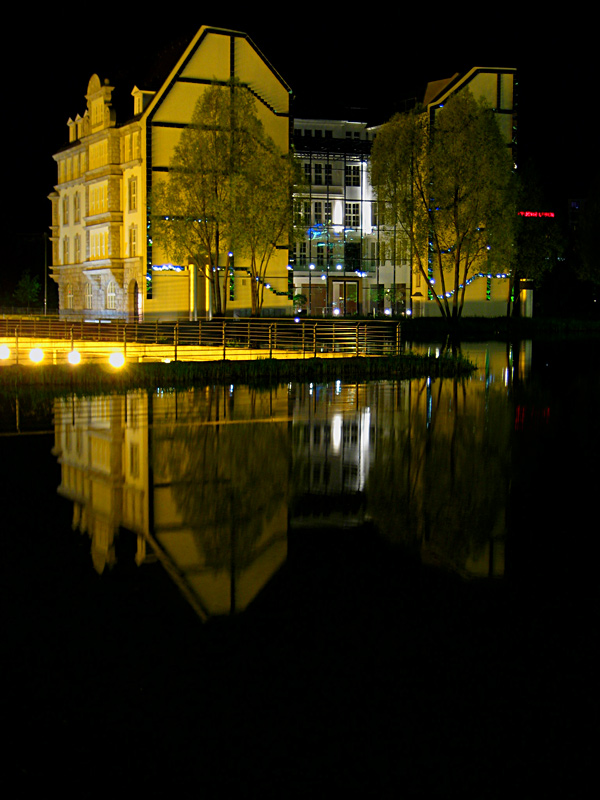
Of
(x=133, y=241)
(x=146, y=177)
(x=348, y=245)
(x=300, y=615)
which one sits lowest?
(x=300, y=615)

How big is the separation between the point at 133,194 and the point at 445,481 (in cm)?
4665

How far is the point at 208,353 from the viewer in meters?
35.3

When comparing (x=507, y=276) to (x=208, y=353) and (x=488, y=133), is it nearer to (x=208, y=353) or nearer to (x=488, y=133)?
(x=488, y=133)

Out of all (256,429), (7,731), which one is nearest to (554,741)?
(7,731)

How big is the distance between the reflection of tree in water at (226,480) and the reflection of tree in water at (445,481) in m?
1.26

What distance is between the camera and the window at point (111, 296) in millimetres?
59112

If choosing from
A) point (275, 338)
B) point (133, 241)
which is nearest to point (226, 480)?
point (275, 338)

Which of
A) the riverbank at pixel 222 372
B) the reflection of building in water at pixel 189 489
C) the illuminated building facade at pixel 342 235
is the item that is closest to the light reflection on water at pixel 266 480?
the reflection of building in water at pixel 189 489

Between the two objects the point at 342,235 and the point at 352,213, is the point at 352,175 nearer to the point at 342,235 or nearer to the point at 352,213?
the point at 352,213

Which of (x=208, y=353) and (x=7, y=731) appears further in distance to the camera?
(x=208, y=353)

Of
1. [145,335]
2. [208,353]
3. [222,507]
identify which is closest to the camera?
[222,507]

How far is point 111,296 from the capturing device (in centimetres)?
5988

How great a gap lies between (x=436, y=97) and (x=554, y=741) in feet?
197

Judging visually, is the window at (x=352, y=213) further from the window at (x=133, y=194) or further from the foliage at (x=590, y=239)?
the window at (x=133, y=194)
